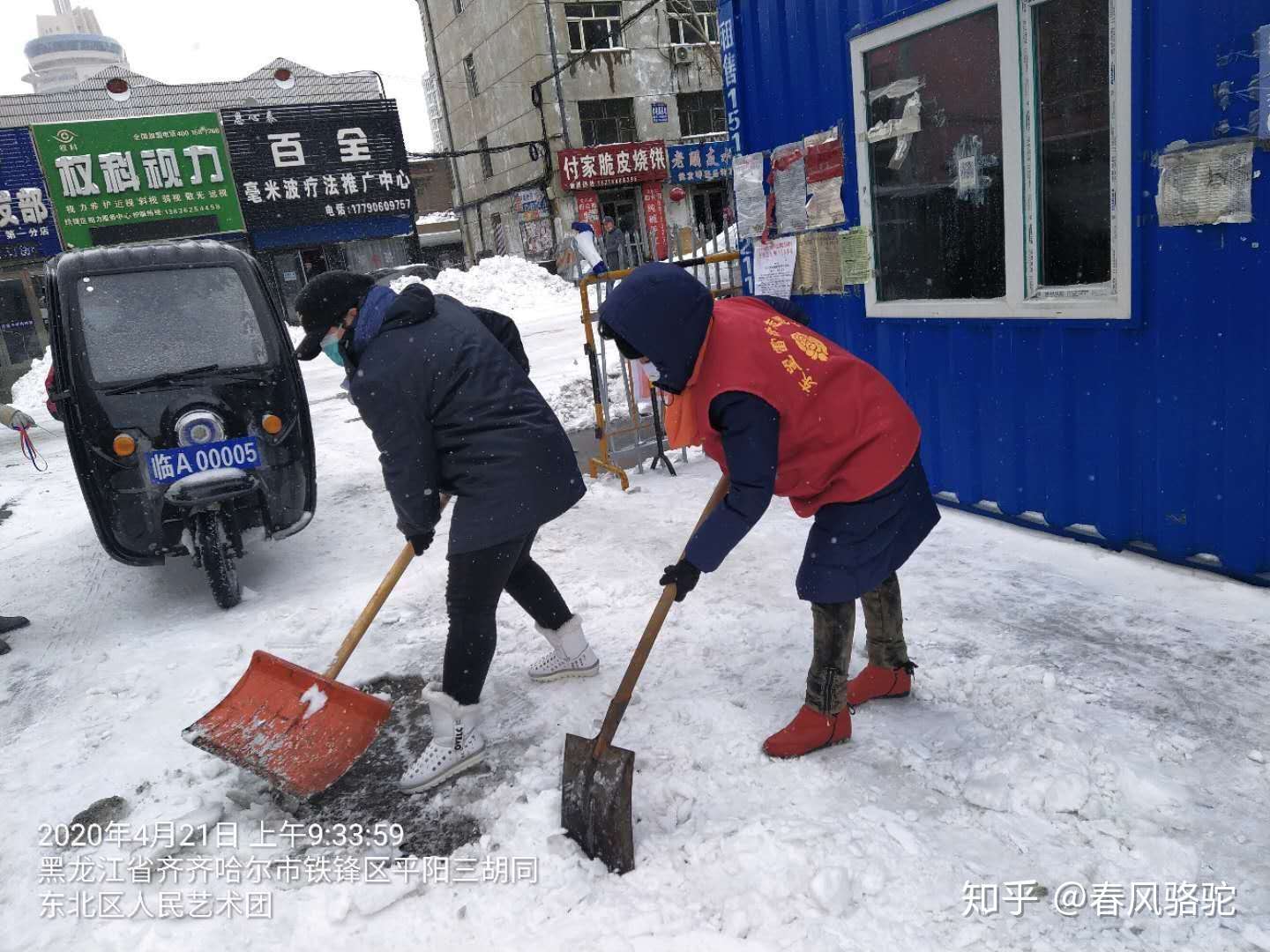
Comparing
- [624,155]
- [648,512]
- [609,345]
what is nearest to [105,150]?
[624,155]

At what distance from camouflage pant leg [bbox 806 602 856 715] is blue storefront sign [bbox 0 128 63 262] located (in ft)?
77.1

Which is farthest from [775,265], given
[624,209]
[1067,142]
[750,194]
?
[624,209]

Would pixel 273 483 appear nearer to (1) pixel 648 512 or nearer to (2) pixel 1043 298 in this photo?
(1) pixel 648 512

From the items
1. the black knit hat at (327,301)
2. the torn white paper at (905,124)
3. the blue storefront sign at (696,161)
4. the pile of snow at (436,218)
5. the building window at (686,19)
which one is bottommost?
the black knit hat at (327,301)

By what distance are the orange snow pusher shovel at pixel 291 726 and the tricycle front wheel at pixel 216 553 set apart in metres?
1.60

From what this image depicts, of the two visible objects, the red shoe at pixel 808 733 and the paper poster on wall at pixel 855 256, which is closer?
the red shoe at pixel 808 733

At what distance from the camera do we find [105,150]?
1972cm

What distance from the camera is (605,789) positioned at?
2.45 metres

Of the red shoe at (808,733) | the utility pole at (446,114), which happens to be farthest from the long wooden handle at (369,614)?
the utility pole at (446,114)

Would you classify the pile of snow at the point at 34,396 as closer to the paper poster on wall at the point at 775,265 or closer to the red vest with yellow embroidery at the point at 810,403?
the paper poster on wall at the point at 775,265

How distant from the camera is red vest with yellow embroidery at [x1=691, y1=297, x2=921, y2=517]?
2.35m

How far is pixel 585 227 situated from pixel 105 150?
19601 millimetres

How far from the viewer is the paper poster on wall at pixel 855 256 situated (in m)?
4.91

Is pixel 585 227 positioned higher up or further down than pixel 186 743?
higher up
